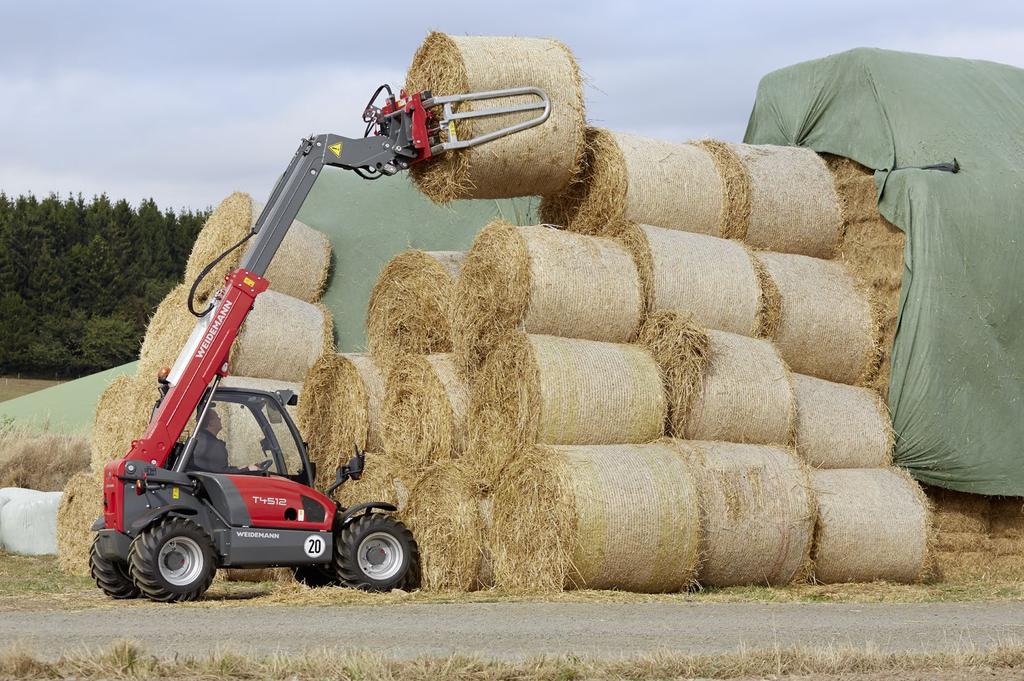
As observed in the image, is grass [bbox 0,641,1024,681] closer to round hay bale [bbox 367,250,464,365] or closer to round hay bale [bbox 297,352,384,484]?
round hay bale [bbox 297,352,384,484]

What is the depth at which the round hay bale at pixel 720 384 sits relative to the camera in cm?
1024

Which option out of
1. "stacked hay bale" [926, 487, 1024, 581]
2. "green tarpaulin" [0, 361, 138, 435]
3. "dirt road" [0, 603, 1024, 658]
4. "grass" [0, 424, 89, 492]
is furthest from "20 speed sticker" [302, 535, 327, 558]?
"green tarpaulin" [0, 361, 138, 435]

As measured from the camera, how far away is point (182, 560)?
949cm

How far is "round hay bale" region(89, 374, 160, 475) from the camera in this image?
39.0 ft

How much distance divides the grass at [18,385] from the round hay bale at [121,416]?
758 inches

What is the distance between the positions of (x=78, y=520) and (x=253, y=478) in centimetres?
322

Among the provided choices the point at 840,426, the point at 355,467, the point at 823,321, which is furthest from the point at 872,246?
the point at 355,467

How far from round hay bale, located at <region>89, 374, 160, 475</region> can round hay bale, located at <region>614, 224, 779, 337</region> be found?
433 cm

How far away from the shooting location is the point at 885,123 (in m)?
12.6

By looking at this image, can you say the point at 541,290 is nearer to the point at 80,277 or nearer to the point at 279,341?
the point at 279,341

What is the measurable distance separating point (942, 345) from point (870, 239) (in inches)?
48.0

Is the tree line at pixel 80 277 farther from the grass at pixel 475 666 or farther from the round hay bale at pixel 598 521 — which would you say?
the grass at pixel 475 666

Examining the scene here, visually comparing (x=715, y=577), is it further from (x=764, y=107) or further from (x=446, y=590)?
(x=764, y=107)

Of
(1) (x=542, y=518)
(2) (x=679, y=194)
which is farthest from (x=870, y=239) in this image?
(1) (x=542, y=518)
